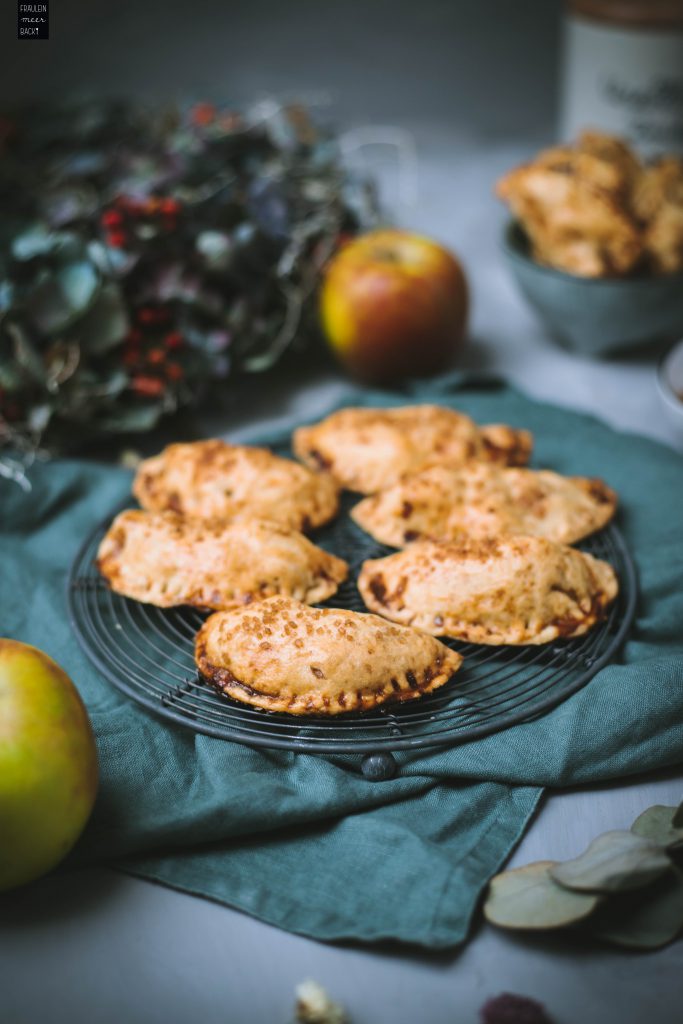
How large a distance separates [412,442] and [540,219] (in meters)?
0.73

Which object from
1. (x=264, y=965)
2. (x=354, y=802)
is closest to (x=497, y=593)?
(x=354, y=802)

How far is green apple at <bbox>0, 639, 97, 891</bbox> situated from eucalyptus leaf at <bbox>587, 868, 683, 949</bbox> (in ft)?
2.06

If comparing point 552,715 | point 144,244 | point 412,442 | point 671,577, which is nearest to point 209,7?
point 144,244

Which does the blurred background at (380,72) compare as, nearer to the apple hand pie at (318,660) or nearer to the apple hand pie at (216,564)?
the apple hand pie at (216,564)

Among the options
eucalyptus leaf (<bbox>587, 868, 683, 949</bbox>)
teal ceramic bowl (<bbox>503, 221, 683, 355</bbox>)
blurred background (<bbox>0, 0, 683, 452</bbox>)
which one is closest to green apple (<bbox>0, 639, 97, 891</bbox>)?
eucalyptus leaf (<bbox>587, 868, 683, 949</bbox>)

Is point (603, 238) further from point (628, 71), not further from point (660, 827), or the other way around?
point (660, 827)

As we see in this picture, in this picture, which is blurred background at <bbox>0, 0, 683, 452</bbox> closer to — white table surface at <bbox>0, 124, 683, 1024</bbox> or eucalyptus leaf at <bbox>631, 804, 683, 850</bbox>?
eucalyptus leaf at <bbox>631, 804, 683, 850</bbox>

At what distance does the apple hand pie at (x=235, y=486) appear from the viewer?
5.83 ft

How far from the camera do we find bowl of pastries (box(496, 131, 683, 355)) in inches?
88.4

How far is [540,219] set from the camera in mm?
2320

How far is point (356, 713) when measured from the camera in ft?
4.71

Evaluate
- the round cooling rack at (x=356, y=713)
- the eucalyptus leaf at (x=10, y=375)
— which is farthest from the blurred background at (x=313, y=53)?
the round cooling rack at (x=356, y=713)

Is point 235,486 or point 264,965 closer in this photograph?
point 264,965

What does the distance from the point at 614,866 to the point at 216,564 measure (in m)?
0.72
